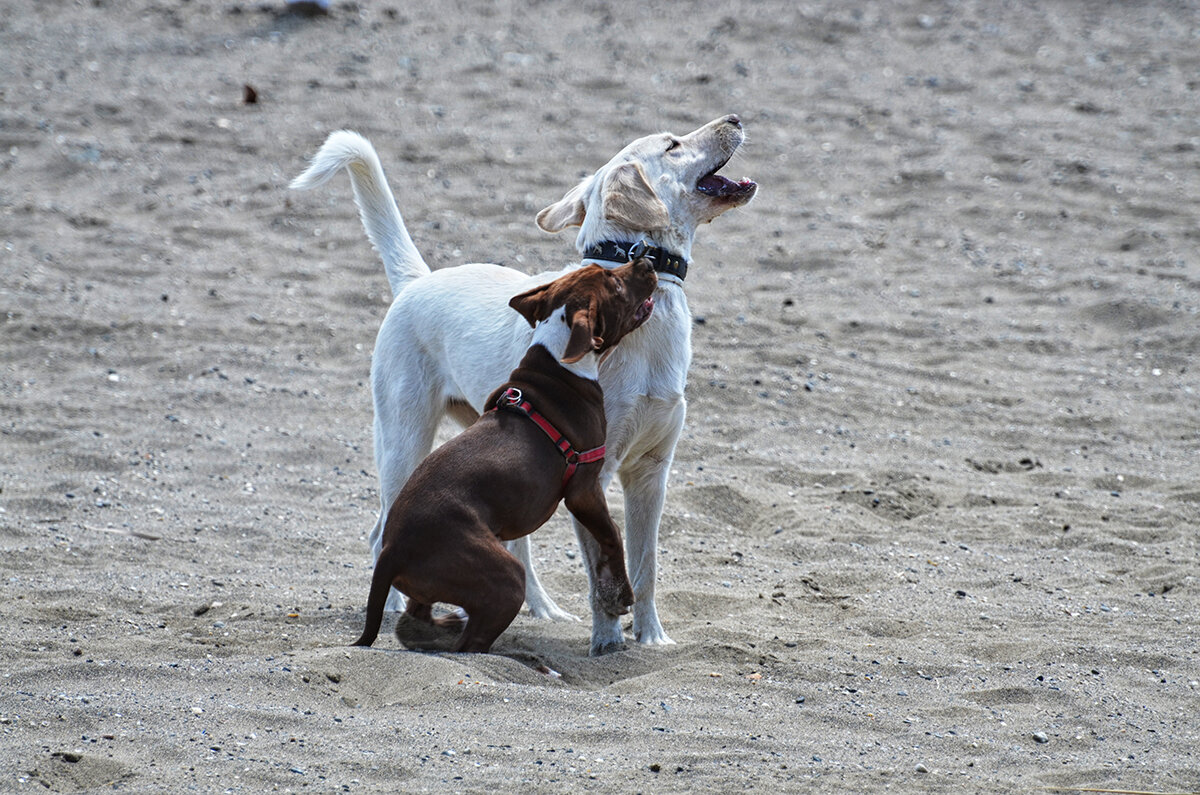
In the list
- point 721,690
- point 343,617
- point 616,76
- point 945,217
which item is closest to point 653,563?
point 721,690

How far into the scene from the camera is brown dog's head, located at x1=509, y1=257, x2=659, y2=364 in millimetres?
4281

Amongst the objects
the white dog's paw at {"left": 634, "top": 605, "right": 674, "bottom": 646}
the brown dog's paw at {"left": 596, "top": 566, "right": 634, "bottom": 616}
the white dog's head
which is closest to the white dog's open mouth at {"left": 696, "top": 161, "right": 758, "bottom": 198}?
the white dog's head

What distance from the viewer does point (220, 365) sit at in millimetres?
7680

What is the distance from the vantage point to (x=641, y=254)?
456 centimetres

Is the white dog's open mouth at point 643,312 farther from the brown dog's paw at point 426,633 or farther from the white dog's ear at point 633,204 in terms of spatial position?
the brown dog's paw at point 426,633

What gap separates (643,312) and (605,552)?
33.6 inches

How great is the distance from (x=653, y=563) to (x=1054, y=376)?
13.8 feet

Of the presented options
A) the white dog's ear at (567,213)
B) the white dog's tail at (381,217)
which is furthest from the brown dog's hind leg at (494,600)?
the white dog's tail at (381,217)

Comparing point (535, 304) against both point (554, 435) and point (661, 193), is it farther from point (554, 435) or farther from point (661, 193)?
point (661, 193)

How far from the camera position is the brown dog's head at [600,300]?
4281mm

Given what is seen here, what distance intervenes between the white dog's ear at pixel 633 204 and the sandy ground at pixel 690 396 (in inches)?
60.1

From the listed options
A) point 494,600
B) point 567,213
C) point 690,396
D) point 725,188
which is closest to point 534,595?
point 494,600

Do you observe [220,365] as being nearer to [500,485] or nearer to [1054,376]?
[500,485]

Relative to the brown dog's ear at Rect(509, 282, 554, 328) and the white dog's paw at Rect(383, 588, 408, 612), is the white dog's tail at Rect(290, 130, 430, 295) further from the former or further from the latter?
the white dog's paw at Rect(383, 588, 408, 612)
